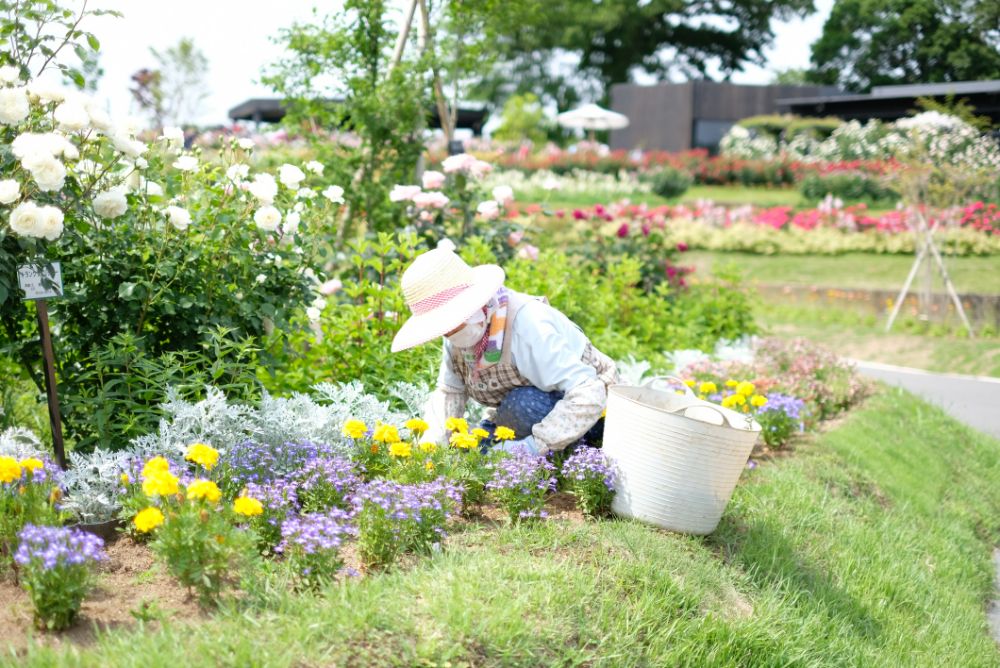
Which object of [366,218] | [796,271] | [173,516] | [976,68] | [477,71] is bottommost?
[796,271]

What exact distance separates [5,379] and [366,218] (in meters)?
3.22

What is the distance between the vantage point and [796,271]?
14.5 meters

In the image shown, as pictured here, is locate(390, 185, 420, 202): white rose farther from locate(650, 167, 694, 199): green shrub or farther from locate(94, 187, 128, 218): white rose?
locate(650, 167, 694, 199): green shrub

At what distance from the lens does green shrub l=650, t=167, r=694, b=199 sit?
21453 millimetres

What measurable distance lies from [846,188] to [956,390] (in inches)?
486

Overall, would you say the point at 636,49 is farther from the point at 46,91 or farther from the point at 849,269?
the point at 46,91

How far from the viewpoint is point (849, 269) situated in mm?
14469

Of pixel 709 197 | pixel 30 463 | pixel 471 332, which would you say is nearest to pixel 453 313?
pixel 471 332

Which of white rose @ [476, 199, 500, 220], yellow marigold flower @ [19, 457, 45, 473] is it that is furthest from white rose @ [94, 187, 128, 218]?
→ white rose @ [476, 199, 500, 220]

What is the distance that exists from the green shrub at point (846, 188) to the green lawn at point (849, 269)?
14.0ft

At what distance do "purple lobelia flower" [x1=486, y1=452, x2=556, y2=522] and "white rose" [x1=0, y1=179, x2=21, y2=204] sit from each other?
71.0 inches

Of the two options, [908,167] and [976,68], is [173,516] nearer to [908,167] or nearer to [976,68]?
[908,167]

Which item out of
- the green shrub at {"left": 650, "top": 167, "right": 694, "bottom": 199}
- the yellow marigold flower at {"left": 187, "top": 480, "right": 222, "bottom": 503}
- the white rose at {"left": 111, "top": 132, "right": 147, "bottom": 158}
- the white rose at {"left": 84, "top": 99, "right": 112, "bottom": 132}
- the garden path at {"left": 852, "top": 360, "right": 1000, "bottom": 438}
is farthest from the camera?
the green shrub at {"left": 650, "top": 167, "right": 694, "bottom": 199}

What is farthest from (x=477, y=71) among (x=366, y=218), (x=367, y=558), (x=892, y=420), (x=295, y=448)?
(x=367, y=558)
